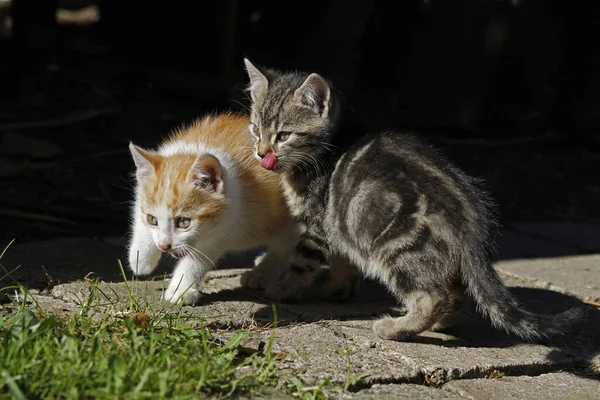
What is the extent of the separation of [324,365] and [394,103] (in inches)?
151

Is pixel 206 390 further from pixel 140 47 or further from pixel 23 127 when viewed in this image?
pixel 140 47

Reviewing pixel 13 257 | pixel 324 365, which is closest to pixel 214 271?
pixel 13 257

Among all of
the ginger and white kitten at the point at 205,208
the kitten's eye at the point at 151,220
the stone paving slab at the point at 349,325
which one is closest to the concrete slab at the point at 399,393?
the stone paving slab at the point at 349,325

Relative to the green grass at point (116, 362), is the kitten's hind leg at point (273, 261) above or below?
below

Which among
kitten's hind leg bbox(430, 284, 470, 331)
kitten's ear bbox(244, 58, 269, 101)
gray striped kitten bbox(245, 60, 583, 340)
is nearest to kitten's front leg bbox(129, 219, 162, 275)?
gray striped kitten bbox(245, 60, 583, 340)

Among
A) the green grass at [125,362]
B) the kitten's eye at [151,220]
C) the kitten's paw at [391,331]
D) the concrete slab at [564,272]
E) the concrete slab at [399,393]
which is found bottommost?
the concrete slab at [564,272]

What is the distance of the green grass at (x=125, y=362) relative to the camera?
7.34 ft

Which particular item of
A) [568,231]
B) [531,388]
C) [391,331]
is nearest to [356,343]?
[391,331]

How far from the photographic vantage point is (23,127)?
5508 millimetres

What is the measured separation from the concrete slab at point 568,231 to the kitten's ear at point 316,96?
2170 mm

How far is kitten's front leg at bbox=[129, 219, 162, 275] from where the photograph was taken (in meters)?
3.62

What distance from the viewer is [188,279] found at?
3.47 meters

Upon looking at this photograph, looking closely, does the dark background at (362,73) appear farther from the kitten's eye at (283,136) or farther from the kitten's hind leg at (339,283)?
the kitten's hind leg at (339,283)

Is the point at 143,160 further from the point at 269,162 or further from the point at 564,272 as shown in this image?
the point at 564,272
